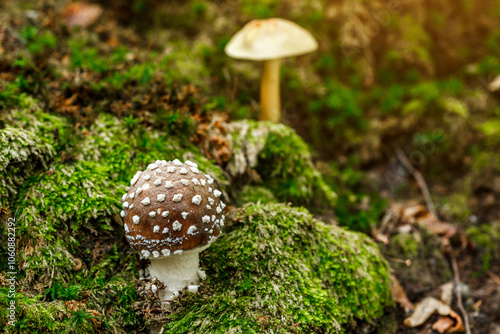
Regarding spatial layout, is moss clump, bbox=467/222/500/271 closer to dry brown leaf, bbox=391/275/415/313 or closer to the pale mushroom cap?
dry brown leaf, bbox=391/275/415/313

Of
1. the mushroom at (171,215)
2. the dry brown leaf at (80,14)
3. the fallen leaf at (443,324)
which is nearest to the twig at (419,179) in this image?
the fallen leaf at (443,324)

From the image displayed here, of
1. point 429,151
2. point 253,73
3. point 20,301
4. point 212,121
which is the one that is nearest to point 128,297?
point 20,301

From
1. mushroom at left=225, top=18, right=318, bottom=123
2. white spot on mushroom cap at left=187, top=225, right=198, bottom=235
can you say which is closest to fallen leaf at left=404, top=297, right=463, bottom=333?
white spot on mushroom cap at left=187, top=225, right=198, bottom=235

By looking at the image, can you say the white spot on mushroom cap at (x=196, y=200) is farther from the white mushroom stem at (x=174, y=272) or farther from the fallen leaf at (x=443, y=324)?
the fallen leaf at (x=443, y=324)

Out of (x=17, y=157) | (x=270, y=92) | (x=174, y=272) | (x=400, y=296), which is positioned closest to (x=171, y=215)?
(x=174, y=272)

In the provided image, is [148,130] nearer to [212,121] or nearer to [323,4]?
[212,121]
